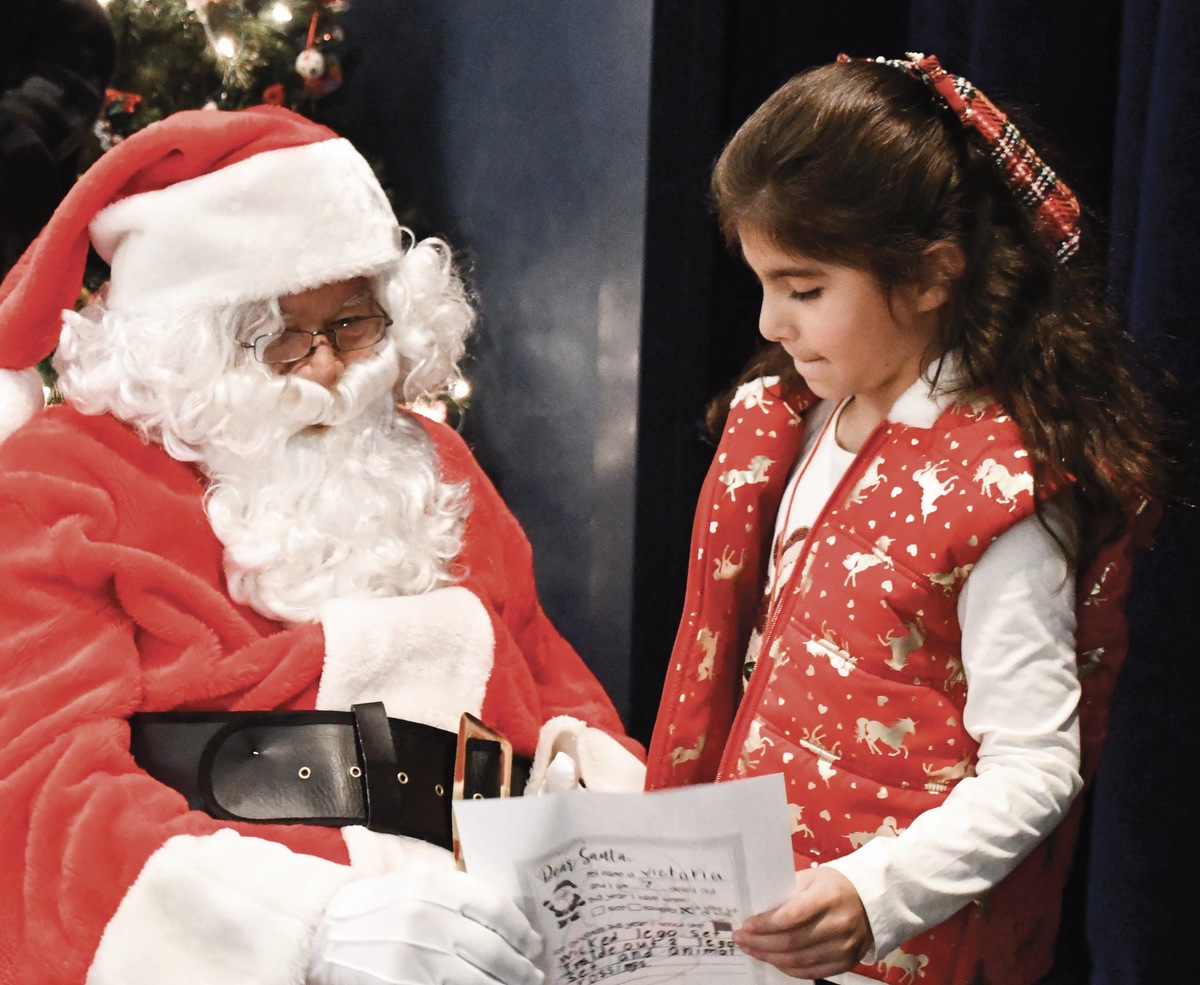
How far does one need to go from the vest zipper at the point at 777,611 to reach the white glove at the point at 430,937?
0.28 m

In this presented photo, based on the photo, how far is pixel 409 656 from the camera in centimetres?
145

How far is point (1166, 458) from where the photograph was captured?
1.16m

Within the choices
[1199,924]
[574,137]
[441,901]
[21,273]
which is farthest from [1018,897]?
[574,137]

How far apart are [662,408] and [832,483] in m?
1.13

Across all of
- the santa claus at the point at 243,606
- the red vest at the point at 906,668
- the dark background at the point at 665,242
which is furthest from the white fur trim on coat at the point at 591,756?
the dark background at the point at 665,242

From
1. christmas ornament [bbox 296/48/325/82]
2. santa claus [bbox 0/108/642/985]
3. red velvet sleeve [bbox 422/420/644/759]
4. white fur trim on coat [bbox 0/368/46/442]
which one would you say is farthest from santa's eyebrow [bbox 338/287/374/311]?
christmas ornament [bbox 296/48/325/82]

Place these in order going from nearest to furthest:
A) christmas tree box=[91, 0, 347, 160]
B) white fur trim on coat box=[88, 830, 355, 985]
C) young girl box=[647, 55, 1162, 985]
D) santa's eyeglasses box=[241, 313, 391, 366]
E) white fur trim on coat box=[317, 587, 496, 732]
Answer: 1. young girl box=[647, 55, 1162, 985]
2. white fur trim on coat box=[88, 830, 355, 985]
3. white fur trim on coat box=[317, 587, 496, 732]
4. santa's eyeglasses box=[241, 313, 391, 366]
5. christmas tree box=[91, 0, 347, 160]

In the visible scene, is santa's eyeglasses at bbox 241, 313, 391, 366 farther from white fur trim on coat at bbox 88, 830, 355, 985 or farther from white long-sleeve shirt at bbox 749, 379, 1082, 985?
white long-sleeve shirt at bbox 749, 379, 1082, 985

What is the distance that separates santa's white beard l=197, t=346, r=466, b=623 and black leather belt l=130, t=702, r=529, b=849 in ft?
0.49

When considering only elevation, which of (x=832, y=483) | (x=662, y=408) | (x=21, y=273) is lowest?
(x=662, y=408)

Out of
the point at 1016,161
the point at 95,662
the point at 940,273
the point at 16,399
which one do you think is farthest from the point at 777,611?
the point at 16,399

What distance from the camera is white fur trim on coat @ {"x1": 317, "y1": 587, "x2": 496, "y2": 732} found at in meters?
1.41

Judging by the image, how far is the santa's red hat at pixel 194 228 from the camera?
1.43 meters

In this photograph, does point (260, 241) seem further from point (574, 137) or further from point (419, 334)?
point (574, 137)
